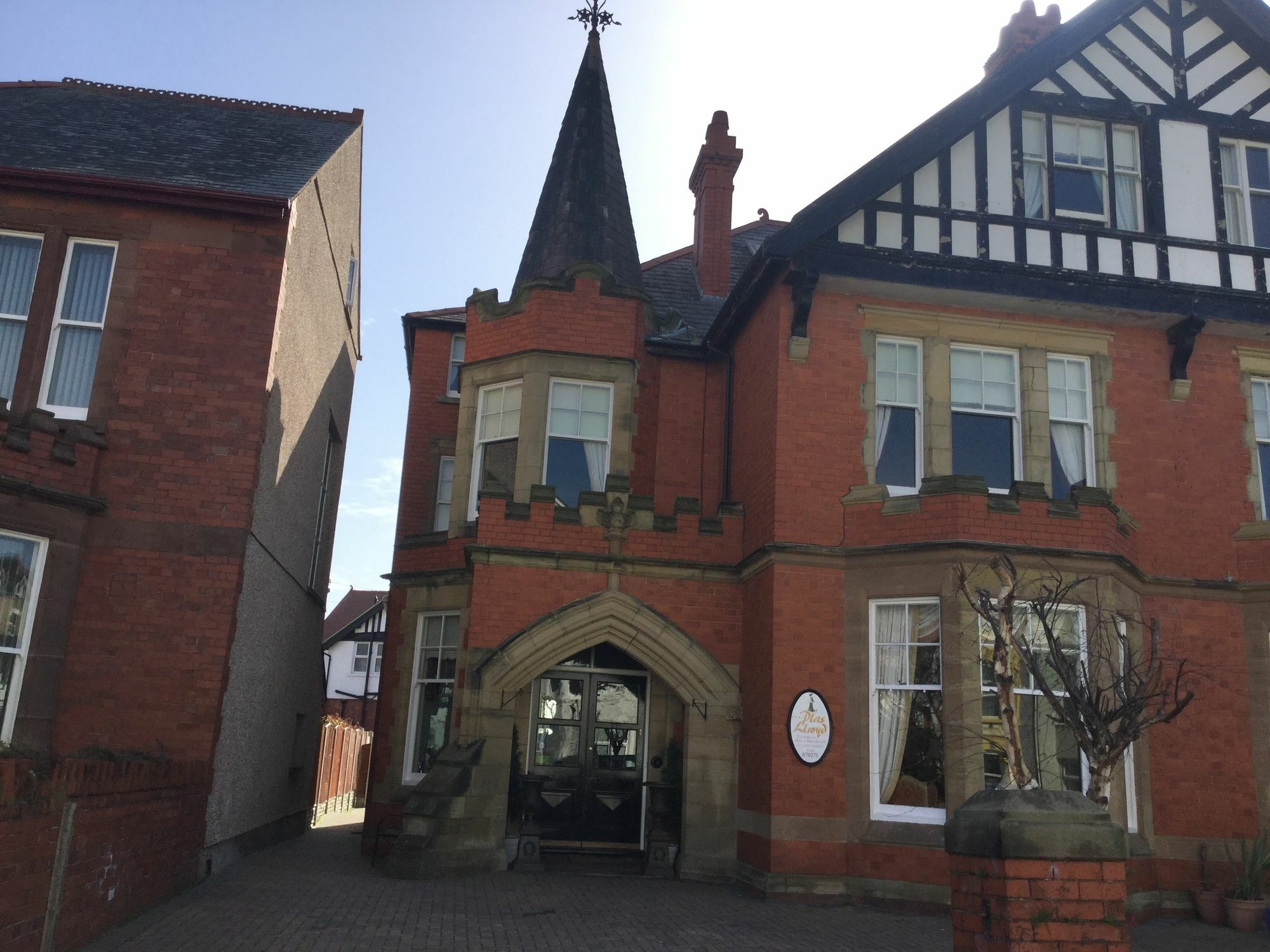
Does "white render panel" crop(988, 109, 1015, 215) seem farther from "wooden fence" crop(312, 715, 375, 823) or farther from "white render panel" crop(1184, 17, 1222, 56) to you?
"wooden fence" crop(312, 715, 375, 823)

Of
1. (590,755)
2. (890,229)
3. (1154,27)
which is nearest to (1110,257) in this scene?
(890,229)

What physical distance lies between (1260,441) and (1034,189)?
4341mm

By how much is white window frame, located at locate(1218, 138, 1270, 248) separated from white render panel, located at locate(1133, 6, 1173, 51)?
155cm

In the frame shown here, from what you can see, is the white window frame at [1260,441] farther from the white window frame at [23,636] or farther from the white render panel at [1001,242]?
the white window frame at [23,636]

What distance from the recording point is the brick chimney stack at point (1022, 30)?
707 inches

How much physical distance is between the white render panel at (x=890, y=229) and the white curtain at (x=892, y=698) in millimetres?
4553

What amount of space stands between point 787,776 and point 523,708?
385 centimetres

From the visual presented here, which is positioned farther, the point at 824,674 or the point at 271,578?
the point at 271,578

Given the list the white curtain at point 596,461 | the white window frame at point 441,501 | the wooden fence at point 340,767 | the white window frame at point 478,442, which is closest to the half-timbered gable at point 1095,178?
the white curtain at point 596,461

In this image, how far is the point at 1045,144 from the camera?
14273 mm

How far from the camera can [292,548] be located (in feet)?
51.2

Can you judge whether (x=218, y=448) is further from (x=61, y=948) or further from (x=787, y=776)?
(x=787, y=776)

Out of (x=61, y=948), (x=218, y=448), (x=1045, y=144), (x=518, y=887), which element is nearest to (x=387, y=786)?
(x=518, y=887)

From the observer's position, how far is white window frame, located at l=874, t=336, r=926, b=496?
1316 cm
